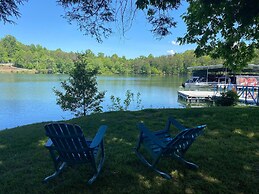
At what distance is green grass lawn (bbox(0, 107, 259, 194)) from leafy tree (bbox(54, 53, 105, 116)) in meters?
5.97

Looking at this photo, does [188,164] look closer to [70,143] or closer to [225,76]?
[70,143]

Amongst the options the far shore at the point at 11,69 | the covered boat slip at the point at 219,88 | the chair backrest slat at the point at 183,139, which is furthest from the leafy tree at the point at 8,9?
the far shore at the point at 11,69

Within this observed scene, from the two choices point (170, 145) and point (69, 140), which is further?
point (170, 145)

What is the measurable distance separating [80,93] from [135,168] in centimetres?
844

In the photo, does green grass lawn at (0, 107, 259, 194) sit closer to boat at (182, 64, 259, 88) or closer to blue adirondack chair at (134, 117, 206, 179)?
blue adirondack chair at (134, 117, 206, 179)

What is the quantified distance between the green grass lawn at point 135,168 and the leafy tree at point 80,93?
597 centimetres

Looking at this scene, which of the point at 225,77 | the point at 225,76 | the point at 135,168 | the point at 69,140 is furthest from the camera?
the point at 225,76

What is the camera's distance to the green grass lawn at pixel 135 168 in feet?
8.82

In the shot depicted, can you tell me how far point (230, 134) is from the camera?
479cm

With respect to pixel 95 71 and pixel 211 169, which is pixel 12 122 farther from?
pixel 211 169

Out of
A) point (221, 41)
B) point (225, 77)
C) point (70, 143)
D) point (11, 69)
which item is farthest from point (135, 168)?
point (11, 69)

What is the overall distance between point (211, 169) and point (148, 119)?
3394 millimetres

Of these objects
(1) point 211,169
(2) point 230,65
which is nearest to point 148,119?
(2) point 230,65

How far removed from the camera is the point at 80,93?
11.2m
